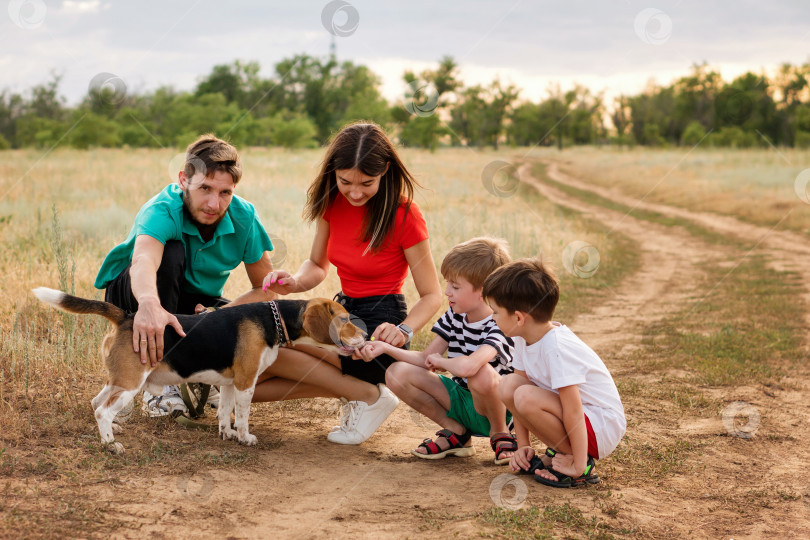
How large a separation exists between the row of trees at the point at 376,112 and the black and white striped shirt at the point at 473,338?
31.7 meters

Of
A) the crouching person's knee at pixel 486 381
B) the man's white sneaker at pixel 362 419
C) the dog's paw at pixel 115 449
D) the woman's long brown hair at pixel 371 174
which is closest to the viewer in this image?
the dog's paw at pixel 115 449

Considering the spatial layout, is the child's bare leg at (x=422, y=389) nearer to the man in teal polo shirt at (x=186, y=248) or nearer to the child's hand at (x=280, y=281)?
the child's hand at (x=280, y=281)

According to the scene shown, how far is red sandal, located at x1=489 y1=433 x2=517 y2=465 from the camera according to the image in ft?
14.9

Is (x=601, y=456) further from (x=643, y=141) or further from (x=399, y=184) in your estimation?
(x=643, y=141)

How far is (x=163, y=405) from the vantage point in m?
4.97

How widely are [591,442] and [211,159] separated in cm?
302

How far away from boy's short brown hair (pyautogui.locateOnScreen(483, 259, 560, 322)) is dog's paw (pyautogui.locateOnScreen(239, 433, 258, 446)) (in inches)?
75.2

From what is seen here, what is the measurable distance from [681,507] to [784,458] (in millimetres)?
1380

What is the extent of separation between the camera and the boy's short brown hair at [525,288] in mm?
3967

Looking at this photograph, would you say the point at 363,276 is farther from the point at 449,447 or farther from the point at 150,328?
the point at 150,328

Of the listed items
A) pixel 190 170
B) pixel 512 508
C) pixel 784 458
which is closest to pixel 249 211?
pixel 190 170

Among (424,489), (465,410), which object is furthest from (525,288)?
(424,489)

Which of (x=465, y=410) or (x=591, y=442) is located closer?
(x=591, y=442)

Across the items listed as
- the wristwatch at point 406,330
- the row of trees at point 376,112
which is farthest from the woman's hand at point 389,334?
the row of trees at point 376,112
